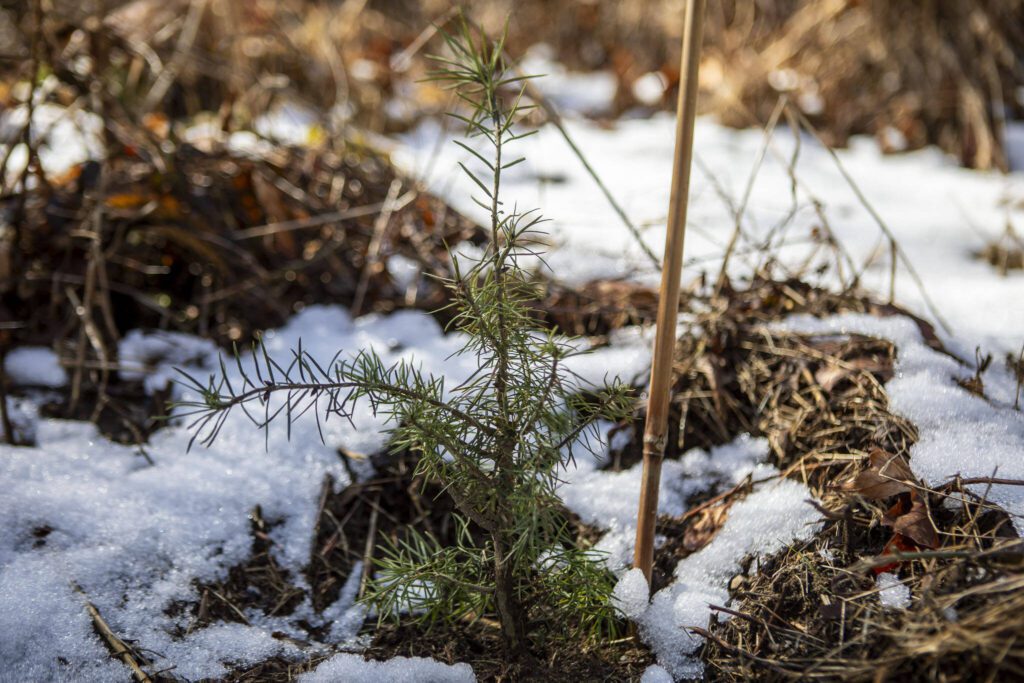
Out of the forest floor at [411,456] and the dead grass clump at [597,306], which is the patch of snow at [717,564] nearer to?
the forest floor at [411,456]

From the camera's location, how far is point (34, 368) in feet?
6.15

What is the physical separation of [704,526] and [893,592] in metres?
0.38

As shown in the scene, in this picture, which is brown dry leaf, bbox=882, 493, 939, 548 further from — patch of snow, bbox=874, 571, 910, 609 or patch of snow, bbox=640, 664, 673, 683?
patch of snow, bbox=640, 664, 673, 683

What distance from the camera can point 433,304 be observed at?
83.0 inches

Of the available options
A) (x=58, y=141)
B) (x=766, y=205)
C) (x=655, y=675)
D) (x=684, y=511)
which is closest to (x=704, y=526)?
(x=684, y=511)

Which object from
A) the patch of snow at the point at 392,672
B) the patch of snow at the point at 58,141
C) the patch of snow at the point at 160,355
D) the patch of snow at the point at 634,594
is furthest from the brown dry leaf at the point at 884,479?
the patch of snow at the point at 58,141

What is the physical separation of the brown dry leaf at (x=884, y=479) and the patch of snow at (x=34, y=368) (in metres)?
1.75

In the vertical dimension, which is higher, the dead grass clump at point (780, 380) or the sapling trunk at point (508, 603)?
the dead grass clump at point (780, 380)

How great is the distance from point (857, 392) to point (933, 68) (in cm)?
258

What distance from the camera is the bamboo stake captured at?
1.11 metres

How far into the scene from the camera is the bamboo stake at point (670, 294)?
1108 millimetres

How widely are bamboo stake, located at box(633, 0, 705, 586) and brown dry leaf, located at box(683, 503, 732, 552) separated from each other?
0.60 feet

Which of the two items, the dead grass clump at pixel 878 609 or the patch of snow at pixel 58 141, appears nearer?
the dead grass clump at pixel 878 609

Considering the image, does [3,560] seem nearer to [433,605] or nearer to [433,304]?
[433,605]
